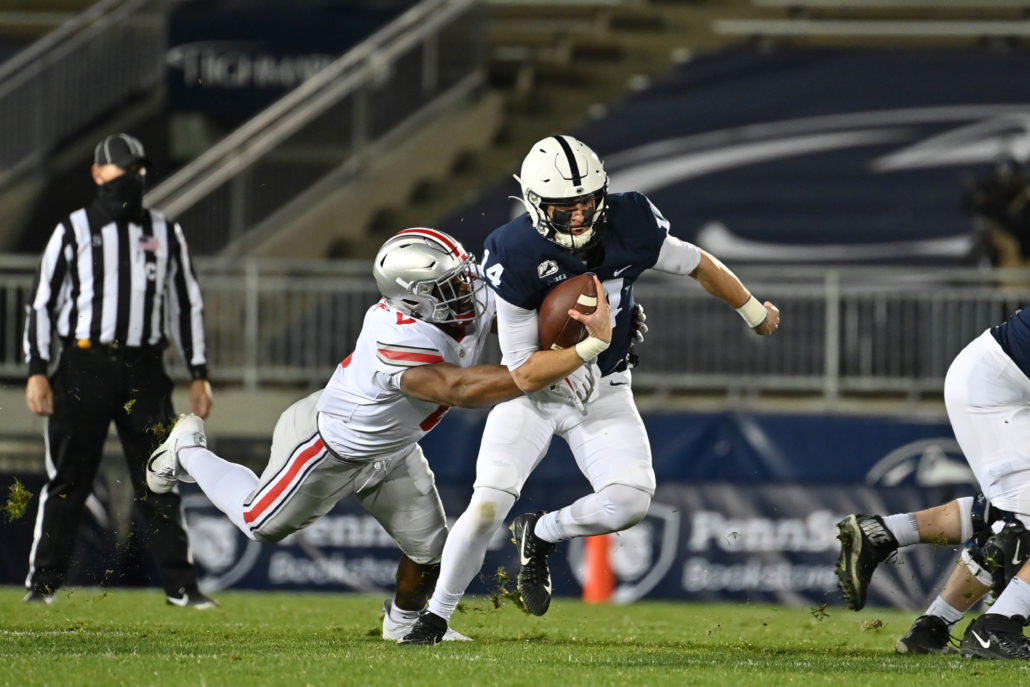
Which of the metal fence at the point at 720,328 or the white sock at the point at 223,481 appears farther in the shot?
the metal fence at the point at 720,328

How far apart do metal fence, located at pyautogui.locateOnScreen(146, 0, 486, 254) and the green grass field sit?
4014mm

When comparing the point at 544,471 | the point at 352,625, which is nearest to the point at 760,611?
the point at 544,471

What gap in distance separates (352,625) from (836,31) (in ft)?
26.9

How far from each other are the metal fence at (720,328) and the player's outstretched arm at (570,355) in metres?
5.32

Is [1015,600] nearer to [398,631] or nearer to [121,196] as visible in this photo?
[398,631]

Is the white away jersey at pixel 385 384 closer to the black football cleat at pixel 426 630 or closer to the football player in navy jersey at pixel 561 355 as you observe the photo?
the football player in navy jersey at pixel 561 355

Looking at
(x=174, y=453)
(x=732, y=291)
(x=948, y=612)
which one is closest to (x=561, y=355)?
(x=732, y=291)

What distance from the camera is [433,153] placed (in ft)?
42.4

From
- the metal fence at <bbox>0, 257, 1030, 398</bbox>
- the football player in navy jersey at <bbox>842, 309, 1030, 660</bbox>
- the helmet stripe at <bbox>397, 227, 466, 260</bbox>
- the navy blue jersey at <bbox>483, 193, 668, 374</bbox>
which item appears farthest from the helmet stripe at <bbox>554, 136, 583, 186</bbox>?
the metal fence at <bbox>0, 257, 1030, 398</bbox>

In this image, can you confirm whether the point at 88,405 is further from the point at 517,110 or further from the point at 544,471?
the point at 517,110

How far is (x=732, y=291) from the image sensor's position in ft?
19.6

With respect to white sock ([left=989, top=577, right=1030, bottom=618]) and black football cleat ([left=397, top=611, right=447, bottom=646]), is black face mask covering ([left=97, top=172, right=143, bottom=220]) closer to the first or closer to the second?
black football cleat ([left=397, top=611, right=447, bottom=646])

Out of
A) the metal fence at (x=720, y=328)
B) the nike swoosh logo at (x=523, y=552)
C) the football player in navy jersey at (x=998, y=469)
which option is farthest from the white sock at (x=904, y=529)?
the metal fence at (x=720, y=328)

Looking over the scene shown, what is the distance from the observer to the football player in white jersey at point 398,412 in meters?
5.36
